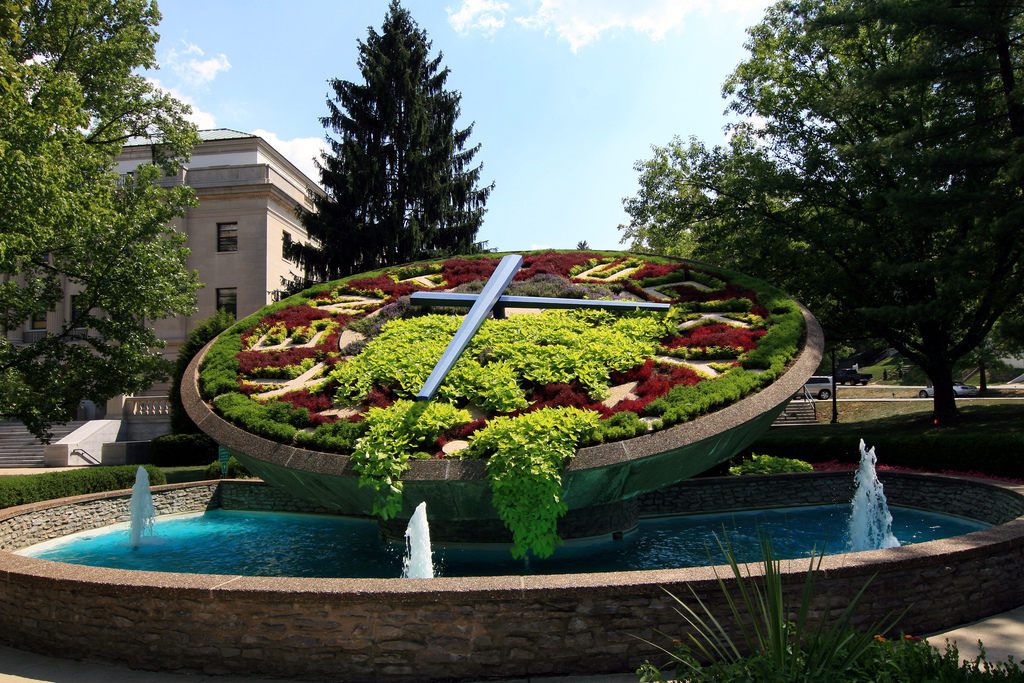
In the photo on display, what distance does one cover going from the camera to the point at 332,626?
5.28 m

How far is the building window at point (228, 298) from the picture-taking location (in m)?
36.8

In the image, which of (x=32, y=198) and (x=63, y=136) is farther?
(x=63, y=136)

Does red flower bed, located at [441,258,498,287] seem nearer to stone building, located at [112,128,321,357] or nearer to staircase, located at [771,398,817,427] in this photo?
staircase, located at [771,398,817,427]

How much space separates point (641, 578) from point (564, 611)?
64 cm

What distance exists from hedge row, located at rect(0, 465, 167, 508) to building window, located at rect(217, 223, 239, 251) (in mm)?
22930

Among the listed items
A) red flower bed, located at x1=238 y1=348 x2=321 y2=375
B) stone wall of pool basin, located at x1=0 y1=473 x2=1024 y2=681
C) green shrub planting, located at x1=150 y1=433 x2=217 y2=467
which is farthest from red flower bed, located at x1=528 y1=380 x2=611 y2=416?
green shrub planting, located at x1=150 y1=433 x2=217 y2=467

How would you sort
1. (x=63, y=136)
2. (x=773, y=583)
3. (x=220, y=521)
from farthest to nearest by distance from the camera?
(x=63, y=136) < (x=220, y=521) < (x=773, y=583)

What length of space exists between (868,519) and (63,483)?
1515 centimetres

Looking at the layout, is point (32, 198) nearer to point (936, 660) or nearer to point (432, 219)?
point (936, 660)

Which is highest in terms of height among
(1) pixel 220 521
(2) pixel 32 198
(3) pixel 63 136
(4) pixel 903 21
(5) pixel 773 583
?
(4) pixel 903 21

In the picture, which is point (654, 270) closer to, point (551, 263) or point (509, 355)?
point (551, 263)

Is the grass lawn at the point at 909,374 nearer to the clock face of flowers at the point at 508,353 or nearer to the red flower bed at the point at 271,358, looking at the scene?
the clock face of flowers at the point at 508,353

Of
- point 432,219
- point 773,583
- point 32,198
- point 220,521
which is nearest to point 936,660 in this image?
point 773,583

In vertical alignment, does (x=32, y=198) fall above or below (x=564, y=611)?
above
